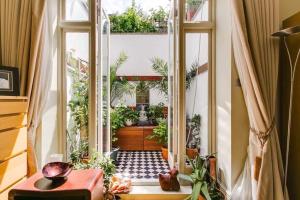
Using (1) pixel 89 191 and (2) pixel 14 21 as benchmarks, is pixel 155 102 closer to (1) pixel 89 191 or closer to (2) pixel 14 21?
(2) pixel 14 21

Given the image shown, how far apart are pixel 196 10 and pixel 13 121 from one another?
231cm

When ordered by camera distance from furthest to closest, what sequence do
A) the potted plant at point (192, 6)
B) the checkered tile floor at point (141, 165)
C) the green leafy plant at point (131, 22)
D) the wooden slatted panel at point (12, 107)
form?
the green leafy plant at point (131, 22)
the checkered tile floor at point (141, 165)
the potted plant at point (192, 6)
the wooden slatted panel at point (12, 107)

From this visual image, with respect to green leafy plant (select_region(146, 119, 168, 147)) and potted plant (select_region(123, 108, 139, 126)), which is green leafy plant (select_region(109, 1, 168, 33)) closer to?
potted plant (select_region(123, 108, 139, 126))

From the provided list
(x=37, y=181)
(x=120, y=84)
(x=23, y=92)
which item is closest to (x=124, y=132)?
(x=120, y=84)

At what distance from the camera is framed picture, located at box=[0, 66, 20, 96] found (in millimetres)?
1989

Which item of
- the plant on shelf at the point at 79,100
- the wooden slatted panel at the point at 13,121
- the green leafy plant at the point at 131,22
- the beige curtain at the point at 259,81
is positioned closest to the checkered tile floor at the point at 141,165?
the plant on shelf at the point at 79,100

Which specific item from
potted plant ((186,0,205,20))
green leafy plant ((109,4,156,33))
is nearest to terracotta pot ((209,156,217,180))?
potted plant ((186,0,205,20))

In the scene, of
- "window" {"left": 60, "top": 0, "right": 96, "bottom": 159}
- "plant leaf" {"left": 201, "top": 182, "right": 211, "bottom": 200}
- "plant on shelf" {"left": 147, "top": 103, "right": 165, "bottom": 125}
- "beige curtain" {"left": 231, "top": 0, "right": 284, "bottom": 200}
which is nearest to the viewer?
"beige curtain" {"left": 231, "top": 0, "right": 284, "bottom": 200}

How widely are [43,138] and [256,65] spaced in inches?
84.8

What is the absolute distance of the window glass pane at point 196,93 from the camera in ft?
9.22

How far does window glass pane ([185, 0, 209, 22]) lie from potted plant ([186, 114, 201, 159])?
1.18 meters

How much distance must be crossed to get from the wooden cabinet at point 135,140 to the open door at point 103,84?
1.82m

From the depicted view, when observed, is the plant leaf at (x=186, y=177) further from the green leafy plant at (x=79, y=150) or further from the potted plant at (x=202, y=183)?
the green leafy plant at (x=79, y=150)

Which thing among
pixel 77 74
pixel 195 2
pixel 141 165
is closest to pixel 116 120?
pixel 141 165
